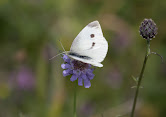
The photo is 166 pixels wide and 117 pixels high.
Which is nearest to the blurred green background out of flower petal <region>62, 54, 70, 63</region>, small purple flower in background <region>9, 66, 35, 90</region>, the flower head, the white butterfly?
small purple flower in background <region>9, 66, 35, 90</region>

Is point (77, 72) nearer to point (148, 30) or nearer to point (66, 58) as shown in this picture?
point (66, 58)

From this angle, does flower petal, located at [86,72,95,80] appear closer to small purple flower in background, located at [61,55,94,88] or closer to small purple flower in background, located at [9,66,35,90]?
small purple flower in background, located at [61,55,94,88]

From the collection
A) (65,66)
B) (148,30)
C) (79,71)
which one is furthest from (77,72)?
(148,30)

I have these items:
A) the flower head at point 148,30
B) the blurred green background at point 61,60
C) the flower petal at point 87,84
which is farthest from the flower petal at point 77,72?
the blurred green background at point 61,60

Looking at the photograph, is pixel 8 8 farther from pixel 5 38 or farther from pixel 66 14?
pixel 66 14

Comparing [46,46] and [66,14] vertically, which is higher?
[66,14]

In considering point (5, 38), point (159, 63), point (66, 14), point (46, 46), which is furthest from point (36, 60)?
point (159, 63)

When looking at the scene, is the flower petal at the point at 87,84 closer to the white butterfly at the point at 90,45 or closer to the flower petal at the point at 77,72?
the flower petal at the point at 77,72
